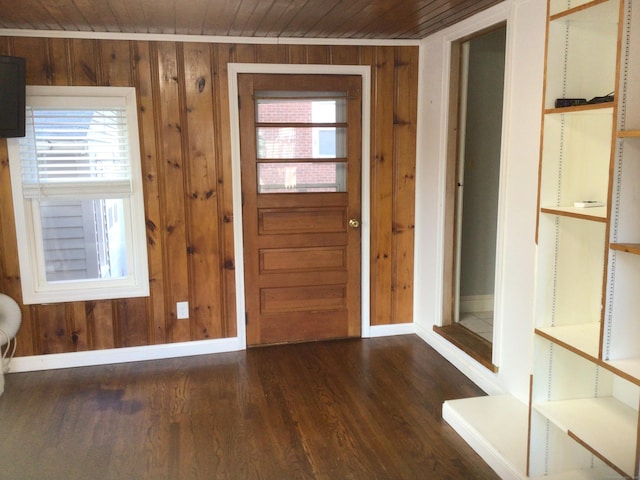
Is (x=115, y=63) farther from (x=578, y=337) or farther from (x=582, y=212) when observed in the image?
(x=578, y=337)

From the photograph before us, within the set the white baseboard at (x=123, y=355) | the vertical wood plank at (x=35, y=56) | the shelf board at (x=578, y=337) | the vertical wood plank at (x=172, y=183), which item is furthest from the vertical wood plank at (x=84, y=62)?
the shelf board at (x=578, y=337)

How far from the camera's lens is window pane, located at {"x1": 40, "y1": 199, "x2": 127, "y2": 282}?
3557mm

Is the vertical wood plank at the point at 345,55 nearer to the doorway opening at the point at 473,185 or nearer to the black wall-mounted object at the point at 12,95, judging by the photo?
the doorway opening at the point at 473,185

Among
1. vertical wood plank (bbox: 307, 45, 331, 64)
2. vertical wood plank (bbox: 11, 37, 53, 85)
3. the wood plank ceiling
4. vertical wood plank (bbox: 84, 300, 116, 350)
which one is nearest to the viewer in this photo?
the wood plank ceiling

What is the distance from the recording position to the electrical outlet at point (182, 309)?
379 cm

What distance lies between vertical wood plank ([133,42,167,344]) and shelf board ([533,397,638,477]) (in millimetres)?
2597

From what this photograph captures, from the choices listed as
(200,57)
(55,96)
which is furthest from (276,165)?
(55,96)

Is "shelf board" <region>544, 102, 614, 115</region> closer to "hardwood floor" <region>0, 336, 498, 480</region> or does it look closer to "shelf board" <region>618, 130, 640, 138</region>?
"shelf board" <region>618, 130, 640, 138</region>

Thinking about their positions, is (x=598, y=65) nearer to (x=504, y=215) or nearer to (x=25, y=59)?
(x=504, y=215)

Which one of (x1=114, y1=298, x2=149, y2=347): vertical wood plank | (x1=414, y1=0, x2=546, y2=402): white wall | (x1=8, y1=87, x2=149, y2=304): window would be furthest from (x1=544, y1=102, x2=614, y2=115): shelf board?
(x1=114, y1=298, x2=149, y2=347): vertical wood plank

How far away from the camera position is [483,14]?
3072 mm

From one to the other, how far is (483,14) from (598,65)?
3.86 feet

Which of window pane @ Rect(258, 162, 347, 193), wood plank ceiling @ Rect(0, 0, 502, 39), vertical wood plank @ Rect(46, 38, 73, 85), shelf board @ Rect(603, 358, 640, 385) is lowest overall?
shelf board @ Rect(603, 358, 640, 385)

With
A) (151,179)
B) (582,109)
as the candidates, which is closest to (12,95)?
(151,179)
